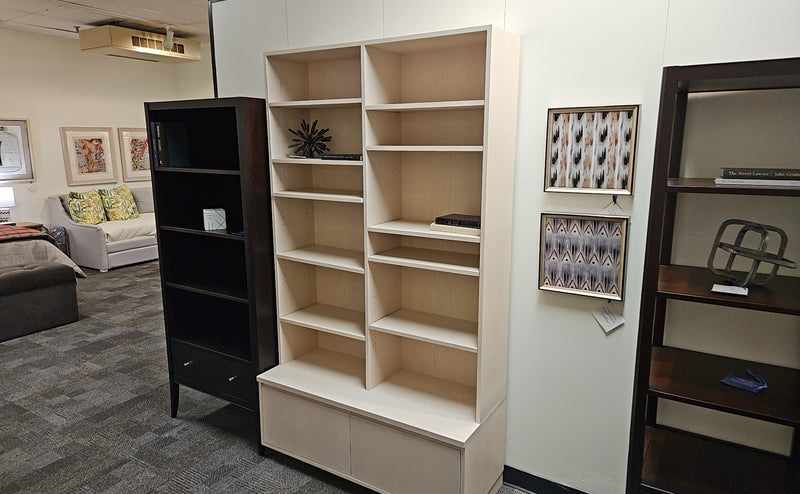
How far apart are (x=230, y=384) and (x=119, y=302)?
115 inches

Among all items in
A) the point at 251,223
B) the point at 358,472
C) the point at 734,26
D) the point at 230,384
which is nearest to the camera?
the point at 734,26

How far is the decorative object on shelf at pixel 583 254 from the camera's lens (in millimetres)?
1870

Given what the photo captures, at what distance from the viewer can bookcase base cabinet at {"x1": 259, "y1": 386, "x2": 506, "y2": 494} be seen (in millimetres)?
1926

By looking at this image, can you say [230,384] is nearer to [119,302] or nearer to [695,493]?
[695,493]

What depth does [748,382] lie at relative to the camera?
1.61m

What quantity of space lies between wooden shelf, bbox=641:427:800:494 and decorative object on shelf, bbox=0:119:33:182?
21.8 ft

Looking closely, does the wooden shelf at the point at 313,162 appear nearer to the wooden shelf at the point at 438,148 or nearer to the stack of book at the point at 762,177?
the wooden shelf at the point at 438,148

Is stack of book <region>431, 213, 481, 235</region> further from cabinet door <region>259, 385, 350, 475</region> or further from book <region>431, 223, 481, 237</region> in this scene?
cabinet door <region>259, 385, 350, 475</region>

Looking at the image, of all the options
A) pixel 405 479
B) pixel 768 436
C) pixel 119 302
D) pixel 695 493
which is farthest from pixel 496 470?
pixel 119 302

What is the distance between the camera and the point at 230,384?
8.46 feet

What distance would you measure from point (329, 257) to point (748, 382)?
5.26 ft

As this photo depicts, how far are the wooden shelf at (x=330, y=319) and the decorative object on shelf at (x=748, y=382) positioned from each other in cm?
130

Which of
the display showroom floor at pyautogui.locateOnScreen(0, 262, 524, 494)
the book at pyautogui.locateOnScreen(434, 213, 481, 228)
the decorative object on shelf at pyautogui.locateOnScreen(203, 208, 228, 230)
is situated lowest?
the display showroom floor at pyautogui.locateOnScreen(0, 262, 524, 494)

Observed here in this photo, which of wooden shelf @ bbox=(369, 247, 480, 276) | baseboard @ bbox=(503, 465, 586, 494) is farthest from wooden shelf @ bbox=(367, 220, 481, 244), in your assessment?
→ baseboard @ bbox=(503, 465, 586, 494)
